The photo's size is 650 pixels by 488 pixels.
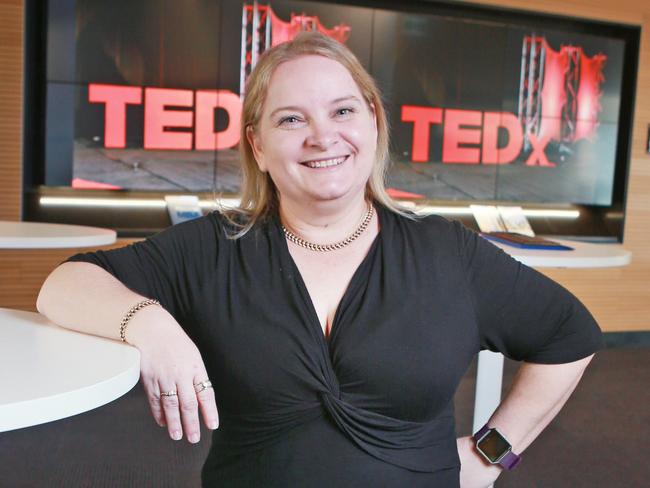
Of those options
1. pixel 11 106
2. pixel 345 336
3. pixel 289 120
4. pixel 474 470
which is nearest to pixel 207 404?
pixel 345 336

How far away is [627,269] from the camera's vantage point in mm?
5871

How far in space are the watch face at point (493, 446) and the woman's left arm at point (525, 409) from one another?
1 cm

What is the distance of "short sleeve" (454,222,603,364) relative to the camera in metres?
1.50

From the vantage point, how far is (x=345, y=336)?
138 cm

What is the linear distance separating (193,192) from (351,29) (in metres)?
1.50

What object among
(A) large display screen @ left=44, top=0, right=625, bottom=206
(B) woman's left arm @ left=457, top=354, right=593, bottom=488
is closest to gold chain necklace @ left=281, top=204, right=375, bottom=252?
(B) woman's left arm @ left=457, top=354, right=593, bottom=488

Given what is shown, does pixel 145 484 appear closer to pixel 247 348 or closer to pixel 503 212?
pixel 247 348

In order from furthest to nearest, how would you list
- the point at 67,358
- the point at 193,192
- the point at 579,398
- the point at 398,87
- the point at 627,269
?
the point at 627,269, the point at 398,87, the point at 193,192, the point at 579,398, the point at 67,358

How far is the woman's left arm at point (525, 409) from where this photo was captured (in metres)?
1.62

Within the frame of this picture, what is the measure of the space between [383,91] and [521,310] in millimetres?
3639

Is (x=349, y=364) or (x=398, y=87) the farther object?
(x=398, y=87)

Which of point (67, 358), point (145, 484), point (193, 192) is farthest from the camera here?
point (193, 192)

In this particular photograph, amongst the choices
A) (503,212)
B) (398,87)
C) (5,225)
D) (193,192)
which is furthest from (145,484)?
(398,87)

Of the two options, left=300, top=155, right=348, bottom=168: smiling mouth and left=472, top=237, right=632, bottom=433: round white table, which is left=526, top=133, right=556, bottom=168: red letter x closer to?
left=472, top=237, right=632, bottom=433: round white table
